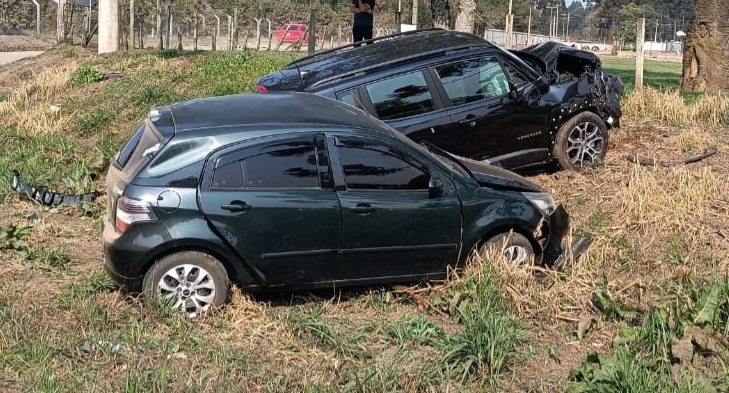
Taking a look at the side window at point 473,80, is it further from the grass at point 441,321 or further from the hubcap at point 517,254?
the hubcap at point 517,254

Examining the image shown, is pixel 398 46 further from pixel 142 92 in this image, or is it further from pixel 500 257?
pixel 142 92

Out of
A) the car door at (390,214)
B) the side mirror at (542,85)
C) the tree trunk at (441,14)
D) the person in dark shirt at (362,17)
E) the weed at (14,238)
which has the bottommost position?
the weed at (14,238)

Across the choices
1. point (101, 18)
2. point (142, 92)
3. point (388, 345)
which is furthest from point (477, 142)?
point (101, 18)

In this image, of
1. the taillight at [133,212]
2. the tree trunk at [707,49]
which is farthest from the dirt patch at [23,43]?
the taillight at [133,212]

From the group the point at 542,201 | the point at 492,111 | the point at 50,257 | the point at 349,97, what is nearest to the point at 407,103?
the point at 349,97

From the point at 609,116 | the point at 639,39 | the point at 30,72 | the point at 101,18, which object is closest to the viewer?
the point at 609,116

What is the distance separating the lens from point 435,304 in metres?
6.20

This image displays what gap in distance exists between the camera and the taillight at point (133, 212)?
18.6 feet

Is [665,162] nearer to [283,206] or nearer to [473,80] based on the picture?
[473,80]

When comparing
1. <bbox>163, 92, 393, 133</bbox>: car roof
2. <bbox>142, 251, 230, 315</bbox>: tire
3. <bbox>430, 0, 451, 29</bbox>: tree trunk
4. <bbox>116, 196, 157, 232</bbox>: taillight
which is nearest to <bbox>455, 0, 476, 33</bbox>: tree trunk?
<bbox>430, 0, 451, 29</bbox>: tree trunk

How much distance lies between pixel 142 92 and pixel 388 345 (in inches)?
388

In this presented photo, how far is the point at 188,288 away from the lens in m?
5.81

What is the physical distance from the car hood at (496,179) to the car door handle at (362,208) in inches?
40.9

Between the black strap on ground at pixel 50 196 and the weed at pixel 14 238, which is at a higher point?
the black strap on ground at pixel 50 196
